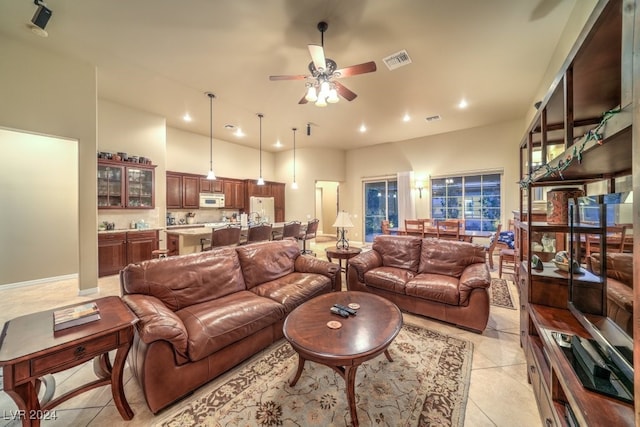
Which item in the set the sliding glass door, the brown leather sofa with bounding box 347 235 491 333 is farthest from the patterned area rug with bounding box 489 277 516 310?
the sliding glass door

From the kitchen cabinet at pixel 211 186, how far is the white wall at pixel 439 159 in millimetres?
4093

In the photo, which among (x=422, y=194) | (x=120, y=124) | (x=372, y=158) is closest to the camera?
(x=120, y=124)

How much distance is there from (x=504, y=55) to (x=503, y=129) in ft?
10.9

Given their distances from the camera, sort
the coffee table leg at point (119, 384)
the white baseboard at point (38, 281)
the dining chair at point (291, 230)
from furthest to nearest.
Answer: the dining chair at point (291, 230)
the white baseboard at point (38, 281)
the coffee table leg at point (119, 384)

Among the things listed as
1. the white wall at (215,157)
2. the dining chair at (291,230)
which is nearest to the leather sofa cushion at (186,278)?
the dining chair at (291,230)

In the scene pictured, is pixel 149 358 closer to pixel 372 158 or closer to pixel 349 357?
pixel 349 357

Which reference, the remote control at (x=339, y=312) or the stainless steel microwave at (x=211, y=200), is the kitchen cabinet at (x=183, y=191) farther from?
the remote control at (x=339, y=312)

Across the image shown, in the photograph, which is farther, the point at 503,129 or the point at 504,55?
the point at 503,129

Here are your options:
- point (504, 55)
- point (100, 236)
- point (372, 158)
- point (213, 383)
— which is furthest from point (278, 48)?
point (372, 158)

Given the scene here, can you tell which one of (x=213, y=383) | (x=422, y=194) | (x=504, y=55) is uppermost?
(x=504, y=55)

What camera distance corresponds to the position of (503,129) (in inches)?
231

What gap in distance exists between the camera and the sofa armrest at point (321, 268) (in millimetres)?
3086

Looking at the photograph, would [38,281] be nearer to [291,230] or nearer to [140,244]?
[140,244]

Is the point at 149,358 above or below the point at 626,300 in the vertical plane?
below
